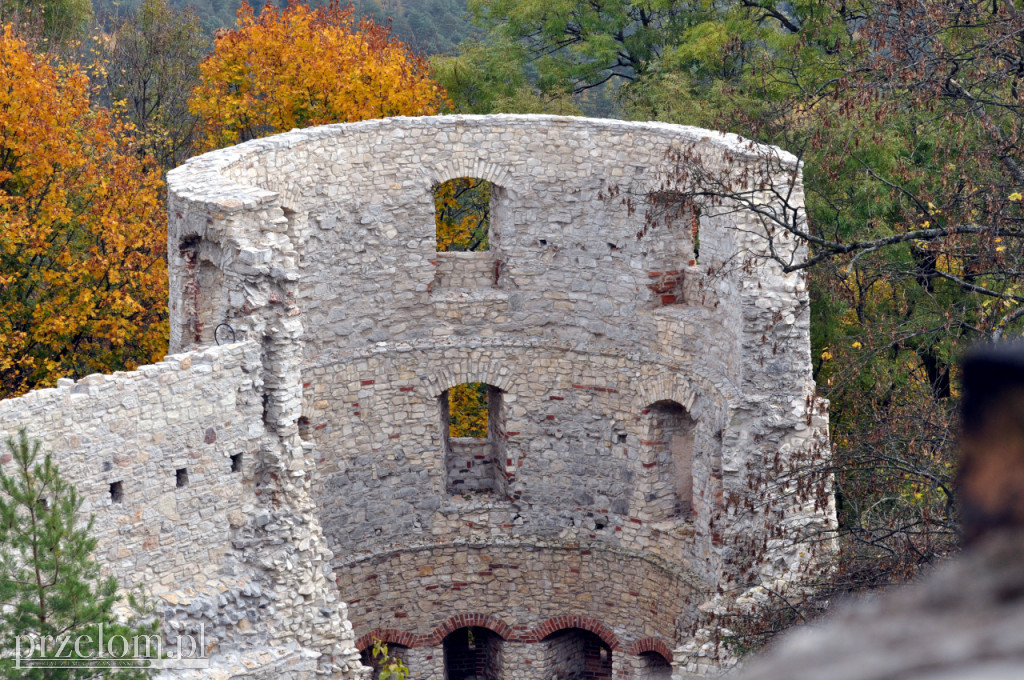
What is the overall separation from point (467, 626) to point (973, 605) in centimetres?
1775

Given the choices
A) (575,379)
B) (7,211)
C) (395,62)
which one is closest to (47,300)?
(7,211)

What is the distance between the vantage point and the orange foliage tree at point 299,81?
2589 cm

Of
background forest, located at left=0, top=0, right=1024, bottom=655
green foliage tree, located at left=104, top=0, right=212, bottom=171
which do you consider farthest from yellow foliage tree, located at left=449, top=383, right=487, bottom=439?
green foliage tree, located at left=104, top=0, right=212, bottom=171

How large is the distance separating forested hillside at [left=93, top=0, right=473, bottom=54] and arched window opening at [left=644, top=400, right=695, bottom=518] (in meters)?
27.2

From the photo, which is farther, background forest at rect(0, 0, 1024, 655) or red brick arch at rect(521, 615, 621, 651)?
red brick arch at rect(521, 615, 621, 651)

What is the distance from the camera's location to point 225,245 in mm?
14758

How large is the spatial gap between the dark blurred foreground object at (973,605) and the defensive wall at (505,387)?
1235 cm

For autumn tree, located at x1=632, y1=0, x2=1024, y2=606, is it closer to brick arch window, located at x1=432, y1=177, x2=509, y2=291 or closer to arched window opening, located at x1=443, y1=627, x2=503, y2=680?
brick arch window, located at x1=432, y1=177, x2=509, y2=291

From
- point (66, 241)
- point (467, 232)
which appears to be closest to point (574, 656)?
point (467, 232)

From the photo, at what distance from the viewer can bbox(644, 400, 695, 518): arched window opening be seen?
18.4m

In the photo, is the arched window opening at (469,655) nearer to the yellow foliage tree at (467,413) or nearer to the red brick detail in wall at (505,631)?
the red brick detail in wall at (505,631)

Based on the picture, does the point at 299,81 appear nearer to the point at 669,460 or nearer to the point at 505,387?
the point at 505,387

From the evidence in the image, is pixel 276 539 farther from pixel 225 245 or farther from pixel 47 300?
pixel 47 300

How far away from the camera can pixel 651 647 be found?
18.8 meters
